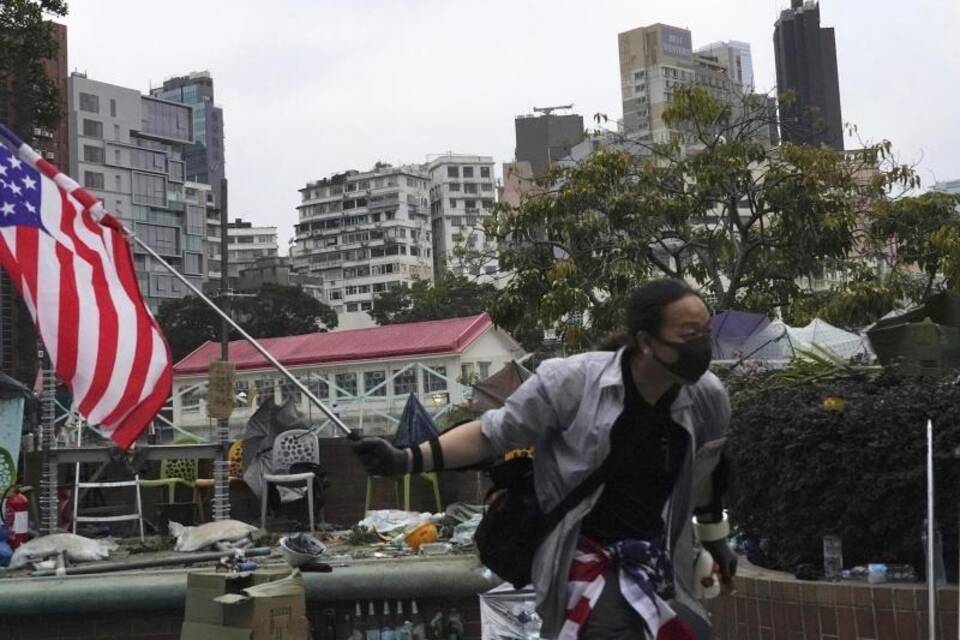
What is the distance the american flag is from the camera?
6367 millimetres

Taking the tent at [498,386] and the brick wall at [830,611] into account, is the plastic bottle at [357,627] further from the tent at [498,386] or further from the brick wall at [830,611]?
the tent at [498,386]

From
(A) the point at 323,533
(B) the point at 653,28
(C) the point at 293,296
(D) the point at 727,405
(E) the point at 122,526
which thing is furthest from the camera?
(B) the point at 653,28

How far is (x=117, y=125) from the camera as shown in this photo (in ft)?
336

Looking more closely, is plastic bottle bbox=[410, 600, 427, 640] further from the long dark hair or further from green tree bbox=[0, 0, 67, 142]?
green tree bbox=[0, 0, 67, 142]

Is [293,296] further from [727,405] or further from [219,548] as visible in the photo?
[727,405]

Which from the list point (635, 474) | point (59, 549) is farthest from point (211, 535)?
point (635, 474)

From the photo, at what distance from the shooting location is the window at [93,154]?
3871 inches

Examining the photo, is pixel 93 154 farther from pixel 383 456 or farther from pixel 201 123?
pixel 383 456

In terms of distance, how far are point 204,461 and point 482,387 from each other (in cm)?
310

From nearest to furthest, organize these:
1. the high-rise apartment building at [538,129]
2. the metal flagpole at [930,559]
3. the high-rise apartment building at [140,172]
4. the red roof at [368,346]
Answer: the metal flagpole at [930,559], the red roof at [368,346], the high-rise apartment building at [538,129], the high-rise apartment building at [140,172]

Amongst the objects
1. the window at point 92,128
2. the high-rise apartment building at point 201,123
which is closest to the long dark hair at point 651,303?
the window at point 92,128

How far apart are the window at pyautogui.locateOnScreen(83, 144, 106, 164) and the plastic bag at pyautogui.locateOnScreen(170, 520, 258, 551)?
92616 mm

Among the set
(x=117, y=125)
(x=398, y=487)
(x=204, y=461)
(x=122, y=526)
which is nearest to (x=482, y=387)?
(x=398, y=487)

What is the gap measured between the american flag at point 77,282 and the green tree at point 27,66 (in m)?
13.8
